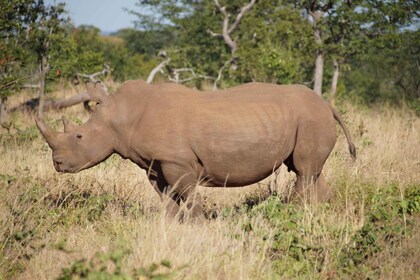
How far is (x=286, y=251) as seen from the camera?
5.02 metres

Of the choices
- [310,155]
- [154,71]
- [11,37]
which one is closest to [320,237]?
[310,155]

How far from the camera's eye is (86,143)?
6.05 meters

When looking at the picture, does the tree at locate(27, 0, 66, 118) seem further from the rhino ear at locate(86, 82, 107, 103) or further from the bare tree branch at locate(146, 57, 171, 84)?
the rhino ear at locate(86, 82, 107, 103)

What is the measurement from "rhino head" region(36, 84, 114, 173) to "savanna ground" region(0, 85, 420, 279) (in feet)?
1.50

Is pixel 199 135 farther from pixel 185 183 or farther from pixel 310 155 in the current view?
pixel 310 155

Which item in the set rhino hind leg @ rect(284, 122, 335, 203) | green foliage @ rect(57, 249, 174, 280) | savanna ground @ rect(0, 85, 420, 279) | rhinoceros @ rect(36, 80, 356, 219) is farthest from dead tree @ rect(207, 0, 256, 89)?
green foliage @ rect(57, 249, 174, 280)

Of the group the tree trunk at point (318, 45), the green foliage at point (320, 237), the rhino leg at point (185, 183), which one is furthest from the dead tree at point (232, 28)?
the green foliage at point (320, 237)

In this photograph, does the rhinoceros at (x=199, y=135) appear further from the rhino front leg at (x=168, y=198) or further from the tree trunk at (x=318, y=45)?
the tree trunk at (x=318, y=45)

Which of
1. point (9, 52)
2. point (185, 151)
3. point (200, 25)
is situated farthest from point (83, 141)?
point (200, 25)

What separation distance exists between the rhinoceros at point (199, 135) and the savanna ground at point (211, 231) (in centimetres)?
40

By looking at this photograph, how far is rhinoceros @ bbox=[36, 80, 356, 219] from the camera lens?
573cm

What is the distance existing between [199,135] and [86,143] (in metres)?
1.23

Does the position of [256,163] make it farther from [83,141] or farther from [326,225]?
[83,141]

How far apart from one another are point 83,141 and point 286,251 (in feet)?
7.98
